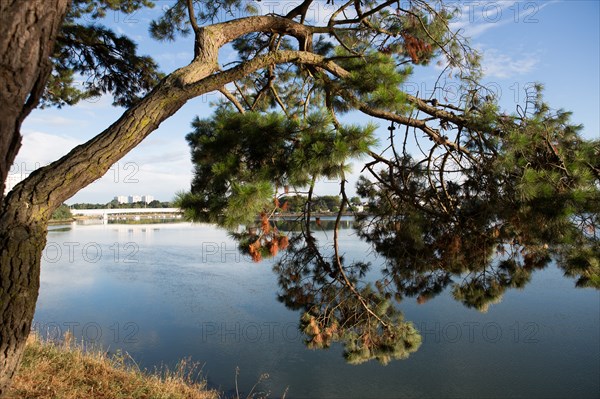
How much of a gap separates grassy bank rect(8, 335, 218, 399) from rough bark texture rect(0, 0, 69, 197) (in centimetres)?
270

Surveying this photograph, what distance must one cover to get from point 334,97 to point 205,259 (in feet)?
41.3

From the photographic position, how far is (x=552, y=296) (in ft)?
29.9

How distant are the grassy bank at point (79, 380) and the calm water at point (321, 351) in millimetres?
1546

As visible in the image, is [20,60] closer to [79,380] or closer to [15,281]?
[15,281]

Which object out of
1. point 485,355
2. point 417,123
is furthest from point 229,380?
point 417,123

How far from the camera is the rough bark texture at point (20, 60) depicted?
0.99 m

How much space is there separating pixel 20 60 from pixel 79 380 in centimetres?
341

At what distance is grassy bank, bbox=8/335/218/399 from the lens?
3.13 m

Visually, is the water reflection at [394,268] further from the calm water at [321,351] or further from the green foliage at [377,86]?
the green foliage at [377,86]

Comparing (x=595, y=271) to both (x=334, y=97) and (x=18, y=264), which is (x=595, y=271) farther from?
(x=18, y=264)

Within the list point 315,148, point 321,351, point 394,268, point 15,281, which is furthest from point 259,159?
point 321,351

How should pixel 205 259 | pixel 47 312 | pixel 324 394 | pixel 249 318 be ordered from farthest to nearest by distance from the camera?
pixel 205 259 → pixel 47 312 → pixel 249 318 → pixel 324 394

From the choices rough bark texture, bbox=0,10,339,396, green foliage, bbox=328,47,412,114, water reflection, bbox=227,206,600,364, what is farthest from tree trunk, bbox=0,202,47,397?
green foliage, bbox=328,47,412,114

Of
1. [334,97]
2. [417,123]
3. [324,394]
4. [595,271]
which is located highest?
[334,97]
